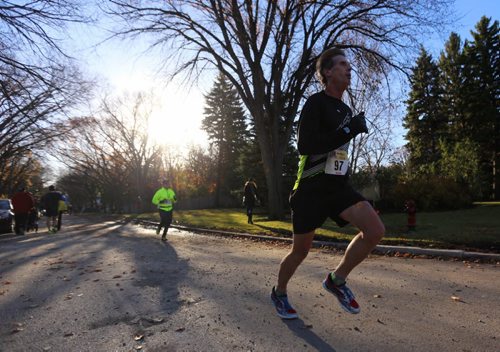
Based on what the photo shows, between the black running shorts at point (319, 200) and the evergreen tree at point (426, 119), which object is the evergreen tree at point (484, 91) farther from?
the black running shorts at point (319, 200)

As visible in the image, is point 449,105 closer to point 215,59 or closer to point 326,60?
point 215,59

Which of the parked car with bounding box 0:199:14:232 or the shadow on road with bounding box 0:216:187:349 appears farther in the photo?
the parked car with bounding box 0:199:14:232

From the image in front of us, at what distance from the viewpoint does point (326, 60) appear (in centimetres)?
349

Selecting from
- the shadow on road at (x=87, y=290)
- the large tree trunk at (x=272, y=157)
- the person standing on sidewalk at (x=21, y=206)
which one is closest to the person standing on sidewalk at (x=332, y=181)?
the shadow on road at (x=87, y=290)

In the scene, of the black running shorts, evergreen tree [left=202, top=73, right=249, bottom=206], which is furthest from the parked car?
evergreen tree [left=202, top=73, right=249, bottom=206]

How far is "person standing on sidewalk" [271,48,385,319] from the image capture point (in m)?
3.19

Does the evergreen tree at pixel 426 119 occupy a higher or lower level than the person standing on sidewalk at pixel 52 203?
higher

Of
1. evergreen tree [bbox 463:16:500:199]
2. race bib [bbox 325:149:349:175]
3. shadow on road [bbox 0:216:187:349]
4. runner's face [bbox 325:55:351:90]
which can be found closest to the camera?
race bib [bbox 325:149:349:175]

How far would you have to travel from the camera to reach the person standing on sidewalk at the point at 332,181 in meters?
3.19

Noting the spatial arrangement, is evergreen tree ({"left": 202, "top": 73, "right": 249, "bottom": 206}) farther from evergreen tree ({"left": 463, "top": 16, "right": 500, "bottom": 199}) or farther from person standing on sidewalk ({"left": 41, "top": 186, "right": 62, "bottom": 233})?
person standing on sidewalk ({"left": 41, "top": 186, "right": 62, "bottom": 233})

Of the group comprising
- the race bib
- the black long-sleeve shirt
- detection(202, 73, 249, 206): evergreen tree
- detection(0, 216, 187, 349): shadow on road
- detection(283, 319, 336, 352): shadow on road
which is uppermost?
detection(202, 73, 249, 206): evergreen tree

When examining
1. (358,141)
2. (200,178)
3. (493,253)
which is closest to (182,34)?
(493,253)

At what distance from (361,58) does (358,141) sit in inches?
701

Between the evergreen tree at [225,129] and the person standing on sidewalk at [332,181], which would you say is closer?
the person standing on sidewalk at [332,181]
